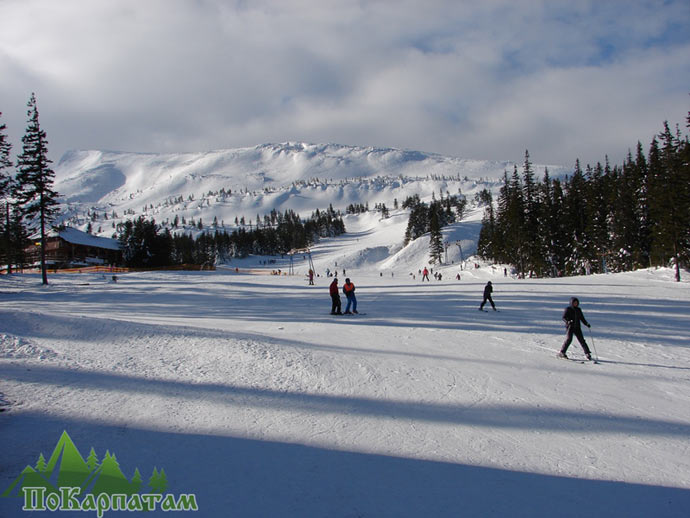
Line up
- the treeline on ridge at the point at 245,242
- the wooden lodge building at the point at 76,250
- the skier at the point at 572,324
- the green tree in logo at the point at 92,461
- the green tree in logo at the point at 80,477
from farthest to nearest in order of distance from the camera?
the treeline on ridge at the point at 245,242 → the wooden lodge building at the point at 76,250 → the skier at the point at 572,324 → the green tree in logo at the point at 92,461 → the green tree in logo at the point at 80,477

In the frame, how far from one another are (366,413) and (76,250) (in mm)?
82429

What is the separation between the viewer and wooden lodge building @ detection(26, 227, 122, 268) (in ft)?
217

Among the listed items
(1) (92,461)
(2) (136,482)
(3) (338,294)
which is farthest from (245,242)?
(2) (136,482)

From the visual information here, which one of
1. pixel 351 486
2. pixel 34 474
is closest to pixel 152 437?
pixel 34 474

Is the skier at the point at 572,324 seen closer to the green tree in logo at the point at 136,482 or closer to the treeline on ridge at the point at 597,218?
the green tree in logo at the point at 136,482

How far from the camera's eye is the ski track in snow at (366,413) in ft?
13.6

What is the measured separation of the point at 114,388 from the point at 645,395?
10249 millimetres

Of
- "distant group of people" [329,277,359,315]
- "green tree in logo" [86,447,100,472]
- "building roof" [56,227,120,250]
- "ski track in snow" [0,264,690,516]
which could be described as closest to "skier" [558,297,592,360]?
"ski track in snow" [0,264,690,516]

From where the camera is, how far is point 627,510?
3.95 meters

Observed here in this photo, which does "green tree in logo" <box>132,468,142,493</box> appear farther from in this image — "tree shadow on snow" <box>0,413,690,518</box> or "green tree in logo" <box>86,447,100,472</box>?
"green tree in logo" <box>86,447,100,472</box>

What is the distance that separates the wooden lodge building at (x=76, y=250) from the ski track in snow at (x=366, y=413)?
2680 inches

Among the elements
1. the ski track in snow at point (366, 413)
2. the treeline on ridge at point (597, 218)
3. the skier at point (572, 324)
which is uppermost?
the treeline on ridge at point (597, 218)

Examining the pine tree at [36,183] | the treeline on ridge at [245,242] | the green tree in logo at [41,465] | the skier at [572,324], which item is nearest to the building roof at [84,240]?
the treeline on ridge at [245,242]

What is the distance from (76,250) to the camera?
70062 mm
